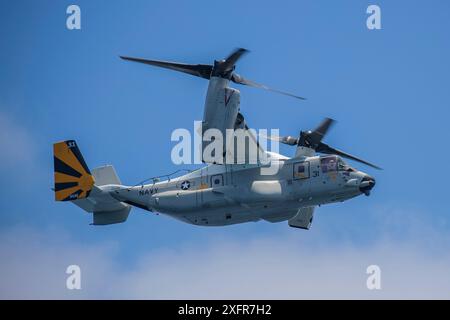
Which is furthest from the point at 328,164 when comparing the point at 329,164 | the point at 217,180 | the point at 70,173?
the point at 70,173

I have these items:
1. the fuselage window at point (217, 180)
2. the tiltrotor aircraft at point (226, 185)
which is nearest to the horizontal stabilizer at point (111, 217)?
the tiltrotor aircraft at point (226, 185)

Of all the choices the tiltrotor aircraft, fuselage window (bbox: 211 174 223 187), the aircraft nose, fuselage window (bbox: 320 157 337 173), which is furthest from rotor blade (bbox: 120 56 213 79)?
the aircraft nose

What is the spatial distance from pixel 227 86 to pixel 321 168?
191 inches

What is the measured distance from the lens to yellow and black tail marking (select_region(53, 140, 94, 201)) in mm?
38969

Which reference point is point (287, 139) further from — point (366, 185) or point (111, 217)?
point (111, 217)

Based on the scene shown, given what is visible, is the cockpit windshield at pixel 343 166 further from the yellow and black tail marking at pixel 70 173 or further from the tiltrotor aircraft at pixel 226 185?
the yellow and black tail marking at pixel 70 173

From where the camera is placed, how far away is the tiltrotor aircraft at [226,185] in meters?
36.8

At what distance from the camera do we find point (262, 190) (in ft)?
123

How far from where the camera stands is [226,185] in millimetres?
38000

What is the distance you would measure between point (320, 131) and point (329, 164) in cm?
273
